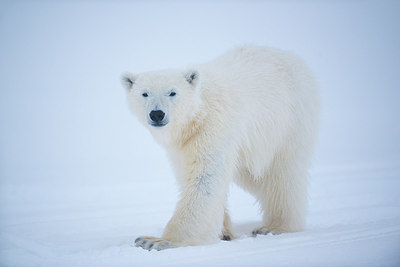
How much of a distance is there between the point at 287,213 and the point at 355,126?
9.92 metres

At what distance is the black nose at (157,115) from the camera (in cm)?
405

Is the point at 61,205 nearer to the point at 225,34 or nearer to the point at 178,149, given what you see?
the point at 178,149

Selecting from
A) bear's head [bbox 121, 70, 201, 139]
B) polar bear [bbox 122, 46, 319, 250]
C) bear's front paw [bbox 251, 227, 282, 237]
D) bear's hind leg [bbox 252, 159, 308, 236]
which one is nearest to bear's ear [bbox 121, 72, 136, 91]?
polar bear [bbox 122, 46, 319, 250]

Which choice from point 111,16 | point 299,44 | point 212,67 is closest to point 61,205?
point 212,67

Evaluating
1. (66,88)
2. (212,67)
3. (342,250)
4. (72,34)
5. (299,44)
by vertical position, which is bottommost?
(342,250)

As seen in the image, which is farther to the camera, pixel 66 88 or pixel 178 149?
pixel 66 88

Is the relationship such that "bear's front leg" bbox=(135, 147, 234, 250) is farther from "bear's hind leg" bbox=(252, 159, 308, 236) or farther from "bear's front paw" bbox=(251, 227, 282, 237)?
"bear's hind leg" bbox=(252, 159, 308, 236)

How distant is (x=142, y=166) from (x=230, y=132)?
755 centimetres

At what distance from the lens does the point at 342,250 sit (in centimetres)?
298

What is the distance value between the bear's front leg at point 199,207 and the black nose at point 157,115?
22.0 inches

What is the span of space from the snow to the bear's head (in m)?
1.36

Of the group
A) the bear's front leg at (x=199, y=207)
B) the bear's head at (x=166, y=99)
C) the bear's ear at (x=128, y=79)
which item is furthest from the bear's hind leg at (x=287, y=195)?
the bear's ear at (x=128, y=79)

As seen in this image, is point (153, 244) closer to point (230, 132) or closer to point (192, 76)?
point (230, 132)

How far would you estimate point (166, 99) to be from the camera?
165 inches
